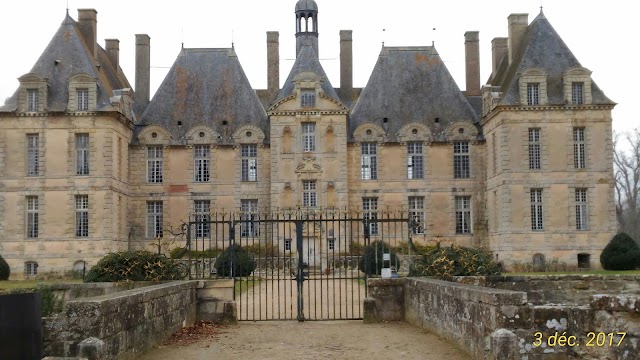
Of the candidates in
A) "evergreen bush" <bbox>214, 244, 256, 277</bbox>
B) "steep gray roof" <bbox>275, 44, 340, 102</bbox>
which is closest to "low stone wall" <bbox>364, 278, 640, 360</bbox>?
"evergreen bush" <bbox>214, 244, 256, 277</bbox>

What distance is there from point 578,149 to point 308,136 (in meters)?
11.1

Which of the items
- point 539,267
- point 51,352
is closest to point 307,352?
point 51,352

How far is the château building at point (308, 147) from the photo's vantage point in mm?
31234

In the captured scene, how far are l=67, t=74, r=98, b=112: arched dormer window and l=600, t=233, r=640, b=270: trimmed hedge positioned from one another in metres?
20.3

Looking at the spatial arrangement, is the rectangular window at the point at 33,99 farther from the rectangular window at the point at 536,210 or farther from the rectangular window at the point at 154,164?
the rectangular window at the point at 536,210

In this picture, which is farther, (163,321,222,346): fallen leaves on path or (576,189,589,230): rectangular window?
(576,189,589,230): rectangular window

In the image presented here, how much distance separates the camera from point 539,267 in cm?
3078

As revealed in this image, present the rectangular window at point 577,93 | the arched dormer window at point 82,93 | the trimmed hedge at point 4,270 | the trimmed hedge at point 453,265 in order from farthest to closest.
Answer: the rectangular window at point 577,93, the arched dormer window at point 82,93, the trimmed hedge at point 4,270, the trimmed hedge at point 453,265

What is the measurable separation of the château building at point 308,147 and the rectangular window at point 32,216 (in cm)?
4

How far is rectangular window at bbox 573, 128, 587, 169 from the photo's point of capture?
104 ft

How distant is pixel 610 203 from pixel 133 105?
21024 mm

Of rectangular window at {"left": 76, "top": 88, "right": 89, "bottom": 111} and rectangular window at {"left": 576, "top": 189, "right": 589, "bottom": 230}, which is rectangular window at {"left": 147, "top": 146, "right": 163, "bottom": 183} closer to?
rectangular window at {"left": 76, "top": 88, "right": 89, "bottom": 111}

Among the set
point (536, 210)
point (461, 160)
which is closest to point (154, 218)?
Answer: point (461, 160)

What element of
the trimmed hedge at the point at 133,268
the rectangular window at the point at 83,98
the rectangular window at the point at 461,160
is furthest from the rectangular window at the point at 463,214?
the trimmed hedge at the point at 133,268
